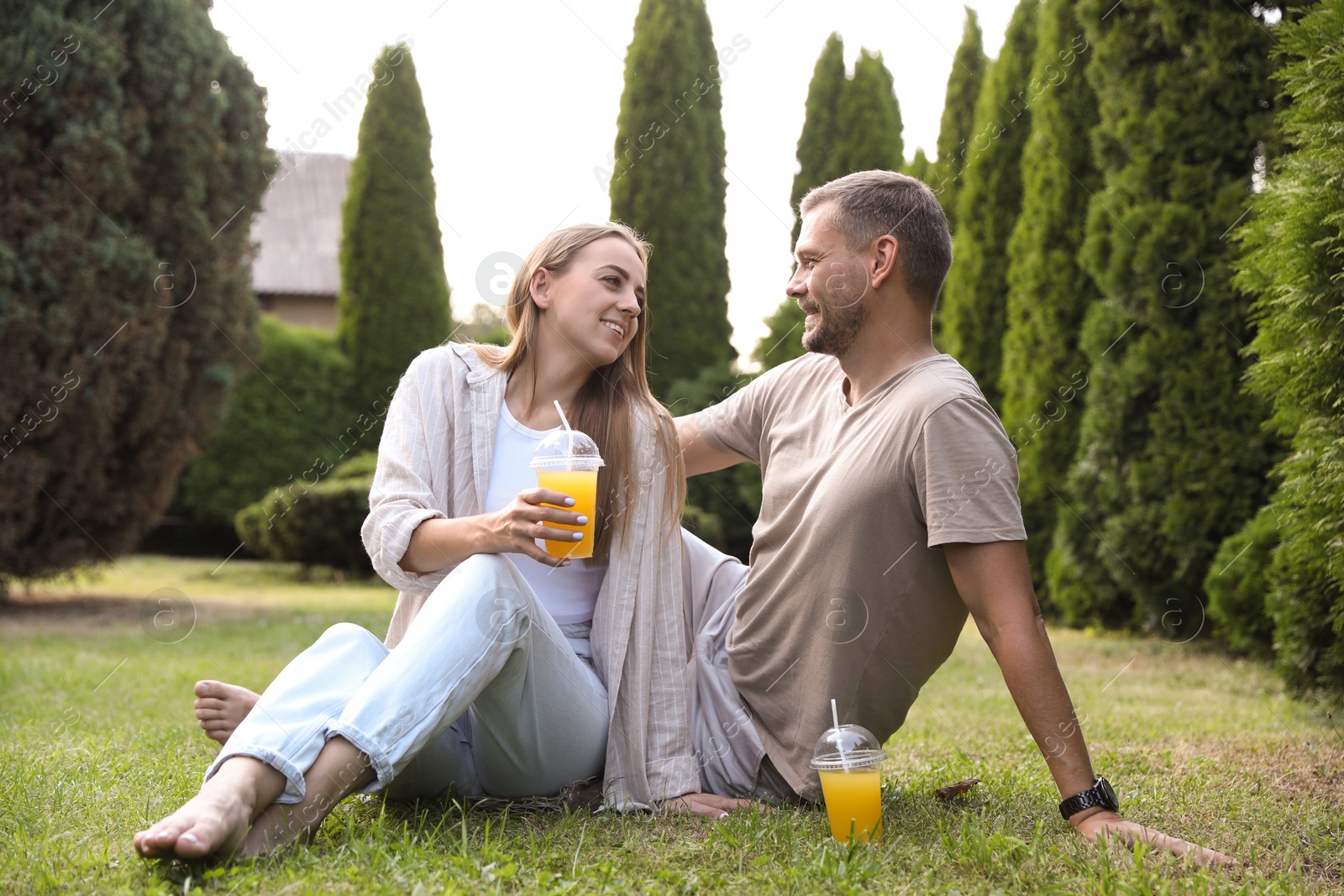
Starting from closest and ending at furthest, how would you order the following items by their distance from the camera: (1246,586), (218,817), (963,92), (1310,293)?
(218,817), (1310,293), (1246,586), (963,92)

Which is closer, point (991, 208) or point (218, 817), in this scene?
point (218, 817)

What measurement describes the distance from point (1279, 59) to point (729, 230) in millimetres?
7625

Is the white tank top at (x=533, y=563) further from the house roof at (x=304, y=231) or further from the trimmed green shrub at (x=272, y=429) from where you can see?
the house roof at (x=304, y=231)

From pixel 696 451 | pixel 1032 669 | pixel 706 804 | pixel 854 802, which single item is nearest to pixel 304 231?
pixel 696 451

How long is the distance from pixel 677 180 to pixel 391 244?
4338mm

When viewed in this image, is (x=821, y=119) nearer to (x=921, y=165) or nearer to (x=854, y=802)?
(x=921, y=165)

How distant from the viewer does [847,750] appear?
2.19 metres

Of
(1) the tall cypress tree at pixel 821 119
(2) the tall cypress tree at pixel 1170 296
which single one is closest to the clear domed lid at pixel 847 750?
(2) the tall cypress tree at pixel 1170 296

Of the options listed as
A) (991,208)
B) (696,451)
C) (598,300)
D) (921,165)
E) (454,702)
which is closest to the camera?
(454,702)

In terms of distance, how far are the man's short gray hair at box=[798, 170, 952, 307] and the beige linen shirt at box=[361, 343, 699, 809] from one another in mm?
745

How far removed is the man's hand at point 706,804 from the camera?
241cm

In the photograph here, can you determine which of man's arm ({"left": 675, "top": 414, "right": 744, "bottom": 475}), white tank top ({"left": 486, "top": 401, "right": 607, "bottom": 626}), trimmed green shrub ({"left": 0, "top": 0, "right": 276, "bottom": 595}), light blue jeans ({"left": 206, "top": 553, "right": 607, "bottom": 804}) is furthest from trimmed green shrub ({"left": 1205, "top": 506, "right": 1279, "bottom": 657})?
trimmed green shrub ({"left": 0, "top": 0, "right": 276, "bottom": 595})

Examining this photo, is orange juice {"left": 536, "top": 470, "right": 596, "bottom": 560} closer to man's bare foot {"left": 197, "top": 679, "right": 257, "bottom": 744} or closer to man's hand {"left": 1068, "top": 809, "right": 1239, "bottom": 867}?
man's bare foot {"left": 197, "top": 679, "right": 257, "bottom": 744}

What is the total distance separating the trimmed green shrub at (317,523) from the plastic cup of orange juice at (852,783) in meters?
9.82
